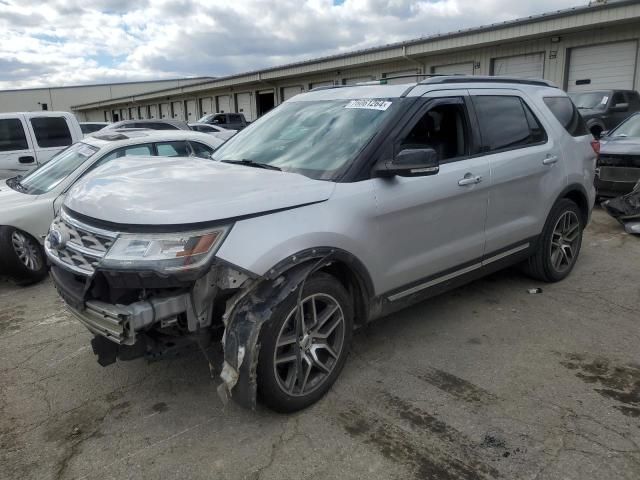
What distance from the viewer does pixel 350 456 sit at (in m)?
2.66

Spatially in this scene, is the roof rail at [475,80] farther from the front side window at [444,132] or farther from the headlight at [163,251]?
the headlight at [163,251]

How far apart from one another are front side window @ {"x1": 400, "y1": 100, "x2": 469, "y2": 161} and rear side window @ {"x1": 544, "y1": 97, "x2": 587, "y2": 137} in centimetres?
141

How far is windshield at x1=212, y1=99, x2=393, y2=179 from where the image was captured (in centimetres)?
339

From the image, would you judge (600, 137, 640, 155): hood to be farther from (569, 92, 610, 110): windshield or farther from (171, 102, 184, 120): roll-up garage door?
(171, 102, 184, 120): roll-up garage door

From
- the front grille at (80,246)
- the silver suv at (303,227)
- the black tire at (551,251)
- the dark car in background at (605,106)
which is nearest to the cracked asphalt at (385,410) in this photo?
the silver suv at (303,227)

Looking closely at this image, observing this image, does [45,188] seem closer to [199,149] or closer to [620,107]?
[199,149]

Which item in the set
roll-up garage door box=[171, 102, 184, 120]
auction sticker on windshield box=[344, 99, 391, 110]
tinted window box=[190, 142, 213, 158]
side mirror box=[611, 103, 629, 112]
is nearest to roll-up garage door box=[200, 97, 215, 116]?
roll-up garage door box=[171, 102, 184, 120]

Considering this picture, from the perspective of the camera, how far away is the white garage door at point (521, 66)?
55.5 feet

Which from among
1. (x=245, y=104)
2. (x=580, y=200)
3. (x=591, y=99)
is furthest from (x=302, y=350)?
(x=245, y=104)

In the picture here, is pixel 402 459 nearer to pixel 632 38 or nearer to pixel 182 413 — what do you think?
pixel 182 413

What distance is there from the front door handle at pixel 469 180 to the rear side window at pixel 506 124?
0.34 m

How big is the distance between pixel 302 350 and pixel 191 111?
41.3 m

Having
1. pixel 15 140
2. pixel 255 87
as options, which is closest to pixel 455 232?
pixel 15 140

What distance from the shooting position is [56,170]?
613 cm
